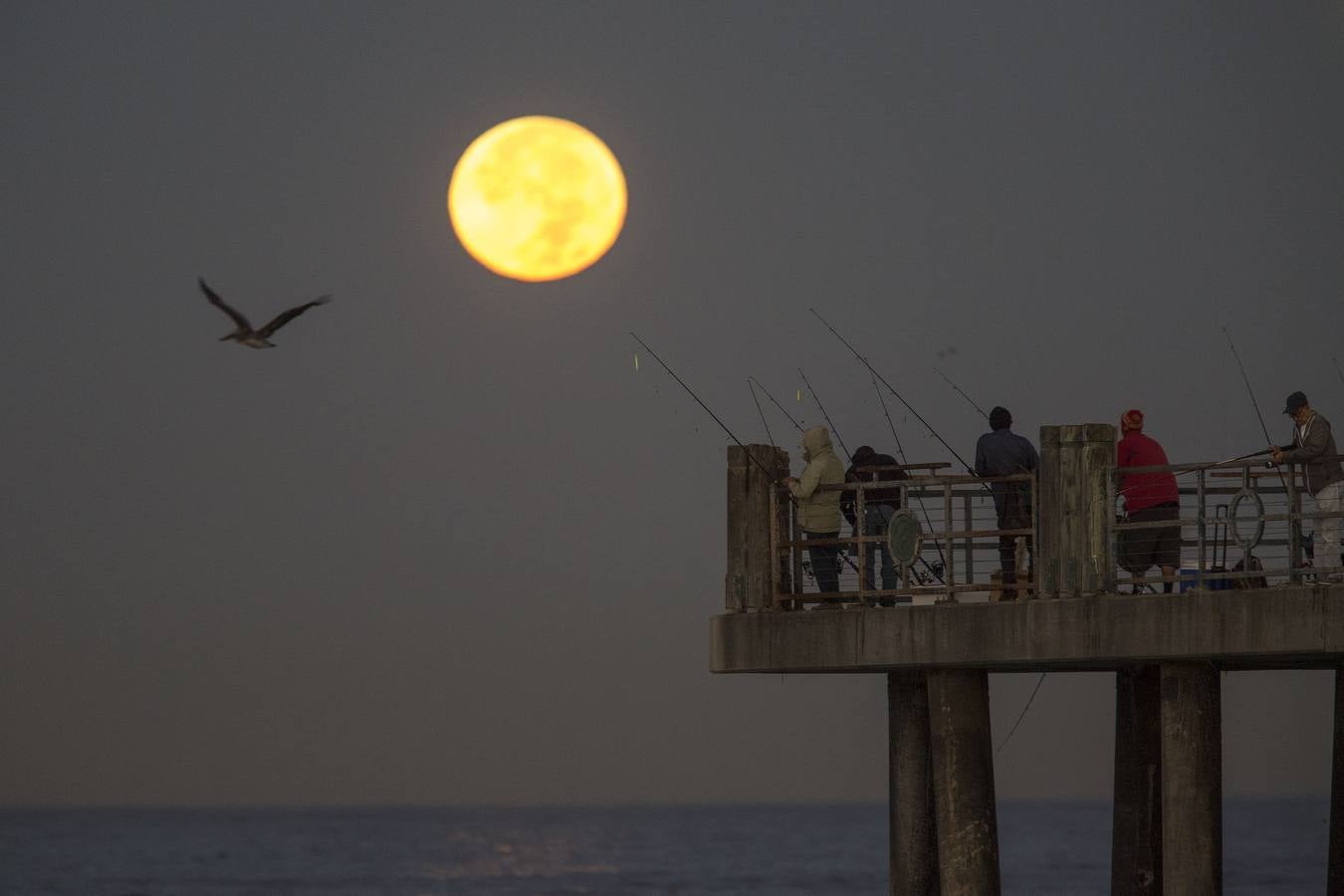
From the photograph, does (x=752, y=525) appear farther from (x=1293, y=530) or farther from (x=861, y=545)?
(x=1293, y=530)

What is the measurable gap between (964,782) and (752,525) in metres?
2.67

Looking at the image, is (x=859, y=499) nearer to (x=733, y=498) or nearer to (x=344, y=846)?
(x=733, y=498)

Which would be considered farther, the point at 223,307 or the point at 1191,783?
the point at 223,307

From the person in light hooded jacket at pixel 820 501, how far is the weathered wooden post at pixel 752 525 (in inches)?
8.3

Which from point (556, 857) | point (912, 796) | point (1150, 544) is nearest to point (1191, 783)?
point (1150, 544)

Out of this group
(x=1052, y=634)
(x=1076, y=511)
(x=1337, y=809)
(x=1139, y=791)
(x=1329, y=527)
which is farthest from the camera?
(x=1337, y=809)

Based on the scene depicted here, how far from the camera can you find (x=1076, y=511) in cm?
1677

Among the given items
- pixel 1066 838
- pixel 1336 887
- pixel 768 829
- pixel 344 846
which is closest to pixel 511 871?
pixel 344 846

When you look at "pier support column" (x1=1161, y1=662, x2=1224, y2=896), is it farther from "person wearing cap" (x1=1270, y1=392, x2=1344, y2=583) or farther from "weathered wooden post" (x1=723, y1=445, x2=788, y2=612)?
"weathered wooden post" (x1=723, y1=445, x2=788, y2=612)

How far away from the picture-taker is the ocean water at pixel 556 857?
258 feet

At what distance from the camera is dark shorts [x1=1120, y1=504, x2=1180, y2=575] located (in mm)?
17000

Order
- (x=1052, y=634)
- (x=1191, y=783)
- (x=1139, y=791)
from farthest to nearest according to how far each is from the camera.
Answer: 1. (x=1139, y=791)
2. (x=1052, y=634)
3. (x=1191, y=783)

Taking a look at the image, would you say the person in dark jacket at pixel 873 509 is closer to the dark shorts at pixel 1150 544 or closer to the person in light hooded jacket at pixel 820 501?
the person in light hooded jacket at pixel 820 501

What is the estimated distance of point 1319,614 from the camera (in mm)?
15164
